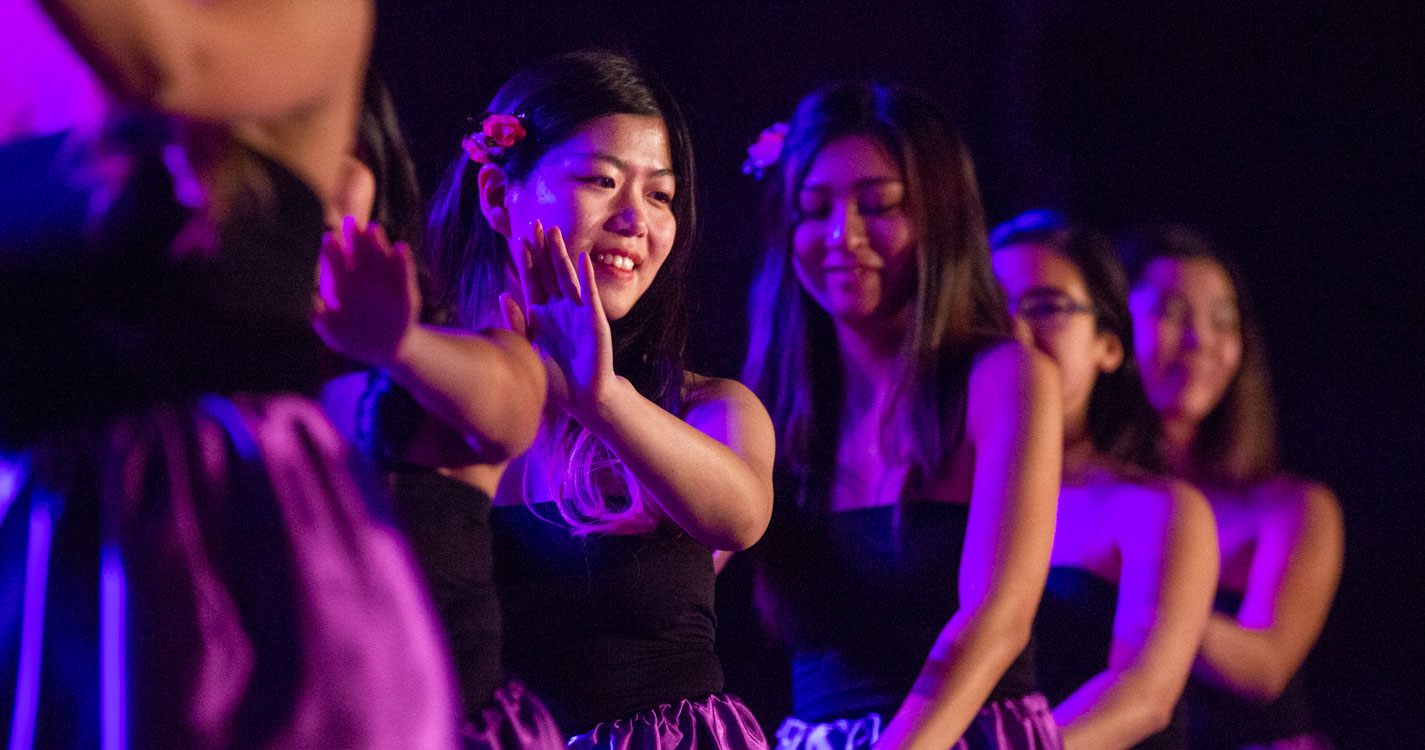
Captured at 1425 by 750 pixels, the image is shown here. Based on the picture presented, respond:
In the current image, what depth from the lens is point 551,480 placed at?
5.78 feet

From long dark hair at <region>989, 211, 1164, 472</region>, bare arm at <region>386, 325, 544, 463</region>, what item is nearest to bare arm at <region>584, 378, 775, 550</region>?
bare arm at <region>386, 325, 544, 463</region>

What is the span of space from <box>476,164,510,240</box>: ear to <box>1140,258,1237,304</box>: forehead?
6.19 feet

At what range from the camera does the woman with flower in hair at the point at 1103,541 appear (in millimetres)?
2352

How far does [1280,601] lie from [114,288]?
9.12 ft

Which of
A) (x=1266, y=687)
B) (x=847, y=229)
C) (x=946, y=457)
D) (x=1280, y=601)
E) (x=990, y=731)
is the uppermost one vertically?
(x=847, y=229)

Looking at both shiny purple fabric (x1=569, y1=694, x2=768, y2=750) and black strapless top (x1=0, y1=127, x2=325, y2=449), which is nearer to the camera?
black strapless top (x1=0, y1=127, x2=325, y2=449)

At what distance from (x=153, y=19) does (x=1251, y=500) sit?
2.93 metres

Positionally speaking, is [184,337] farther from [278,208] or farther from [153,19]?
[153,19]

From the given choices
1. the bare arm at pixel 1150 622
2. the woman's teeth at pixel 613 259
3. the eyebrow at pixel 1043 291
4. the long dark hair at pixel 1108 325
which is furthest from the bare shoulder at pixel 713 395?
the long dark hair at pixel 1108 325

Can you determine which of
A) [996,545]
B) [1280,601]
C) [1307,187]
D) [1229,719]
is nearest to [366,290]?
[996,545]

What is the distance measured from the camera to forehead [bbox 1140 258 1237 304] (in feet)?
10.3

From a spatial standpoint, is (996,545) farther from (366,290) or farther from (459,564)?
(366,290)

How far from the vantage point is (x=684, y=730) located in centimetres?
171

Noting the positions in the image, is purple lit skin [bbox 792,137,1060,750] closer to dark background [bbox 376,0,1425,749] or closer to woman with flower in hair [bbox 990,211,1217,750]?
woman with flower in hair [bbox 990,211,1217,750]
